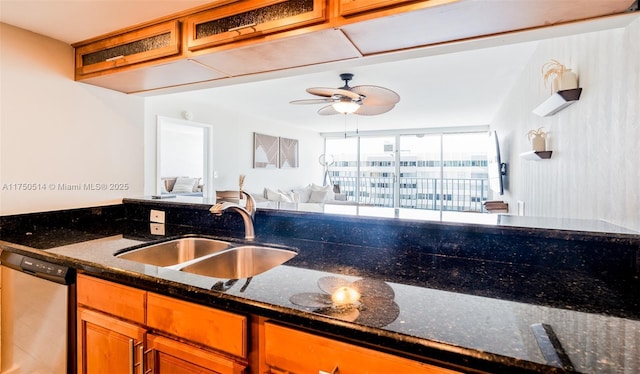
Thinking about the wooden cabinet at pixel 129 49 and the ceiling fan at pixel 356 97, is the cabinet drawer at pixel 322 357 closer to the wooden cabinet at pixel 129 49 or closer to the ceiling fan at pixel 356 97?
the wooden cabinet at pixel 129 49

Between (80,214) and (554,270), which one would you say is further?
(80,214)

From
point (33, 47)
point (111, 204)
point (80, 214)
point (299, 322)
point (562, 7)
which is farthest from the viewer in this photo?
point (111, 204)

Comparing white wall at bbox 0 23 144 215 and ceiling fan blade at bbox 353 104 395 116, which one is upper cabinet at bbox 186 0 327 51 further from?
ceiling fan blade at bbox 353 104 395 116

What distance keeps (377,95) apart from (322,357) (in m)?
2.59

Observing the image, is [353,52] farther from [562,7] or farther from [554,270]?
[554,270]

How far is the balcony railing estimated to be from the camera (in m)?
7.30

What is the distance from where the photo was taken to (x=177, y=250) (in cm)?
164

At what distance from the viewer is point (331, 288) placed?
91cm

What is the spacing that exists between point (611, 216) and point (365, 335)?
1.17 meters

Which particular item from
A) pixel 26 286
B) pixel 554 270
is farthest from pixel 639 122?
pixel 26 286

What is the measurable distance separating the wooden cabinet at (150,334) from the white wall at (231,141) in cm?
291

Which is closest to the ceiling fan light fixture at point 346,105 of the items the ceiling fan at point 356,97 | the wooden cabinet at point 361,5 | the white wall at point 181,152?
the ceiling fan at point 356,97

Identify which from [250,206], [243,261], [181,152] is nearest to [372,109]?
[250,206]

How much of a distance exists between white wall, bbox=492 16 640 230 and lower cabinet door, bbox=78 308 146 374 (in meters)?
1.69
